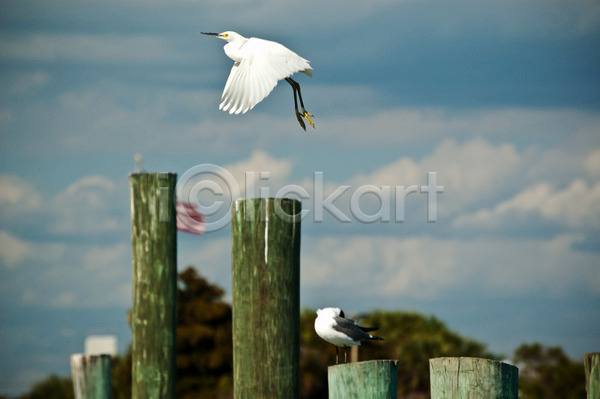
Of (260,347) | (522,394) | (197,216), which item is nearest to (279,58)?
(260,347)

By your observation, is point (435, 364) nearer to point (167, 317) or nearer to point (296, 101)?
point (167, 317)

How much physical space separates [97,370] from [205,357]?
60.5 ft

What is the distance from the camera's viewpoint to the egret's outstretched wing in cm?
986

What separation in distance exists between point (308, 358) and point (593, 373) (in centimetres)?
2078

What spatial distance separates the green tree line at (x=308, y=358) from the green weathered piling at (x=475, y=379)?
63.7ft

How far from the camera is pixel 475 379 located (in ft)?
21.7

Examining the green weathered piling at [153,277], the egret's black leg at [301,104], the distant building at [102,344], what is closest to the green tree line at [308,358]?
the distant building at [102,344]

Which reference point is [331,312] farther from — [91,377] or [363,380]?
[91,377]

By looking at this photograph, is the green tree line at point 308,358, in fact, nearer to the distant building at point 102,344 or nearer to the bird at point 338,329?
the distant building at point 102,344

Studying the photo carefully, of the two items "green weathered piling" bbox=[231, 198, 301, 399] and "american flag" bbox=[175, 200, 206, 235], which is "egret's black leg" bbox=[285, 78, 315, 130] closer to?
"green weathered piling" bbox=[231, 198, 301, 399]

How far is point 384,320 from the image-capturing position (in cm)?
3619

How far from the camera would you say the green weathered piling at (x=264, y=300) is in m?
6.69

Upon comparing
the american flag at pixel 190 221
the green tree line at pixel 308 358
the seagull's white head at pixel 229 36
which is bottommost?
the green tree line at pixel 308 358

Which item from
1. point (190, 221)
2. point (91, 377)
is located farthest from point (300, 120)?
point (190, 221)
